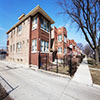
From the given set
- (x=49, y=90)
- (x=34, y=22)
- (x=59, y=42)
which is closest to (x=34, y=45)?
(x=34, y=22)

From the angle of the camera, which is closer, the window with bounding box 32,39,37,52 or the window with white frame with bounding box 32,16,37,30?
the window with bounding box 32,39,37,52

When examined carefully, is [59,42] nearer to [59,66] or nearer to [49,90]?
[59,66]

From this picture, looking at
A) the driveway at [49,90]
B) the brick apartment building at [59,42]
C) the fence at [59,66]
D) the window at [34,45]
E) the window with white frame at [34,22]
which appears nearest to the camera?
the driveway at [49,90]

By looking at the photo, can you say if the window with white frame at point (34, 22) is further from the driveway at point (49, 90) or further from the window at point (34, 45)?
the driveway at point (49, 90)

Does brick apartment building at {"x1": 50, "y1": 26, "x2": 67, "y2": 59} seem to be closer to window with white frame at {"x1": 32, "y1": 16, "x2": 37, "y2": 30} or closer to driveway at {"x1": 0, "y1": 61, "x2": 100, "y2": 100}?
window with white frame at {"x1": 32, "y1": 16, "x2": 37, "y2": 30}

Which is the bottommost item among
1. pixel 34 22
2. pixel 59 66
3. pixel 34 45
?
pixel 59 66

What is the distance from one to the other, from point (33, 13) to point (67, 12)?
6.24 m

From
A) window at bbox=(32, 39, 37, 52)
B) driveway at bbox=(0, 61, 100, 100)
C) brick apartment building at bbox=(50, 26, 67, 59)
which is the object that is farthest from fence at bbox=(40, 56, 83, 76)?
brick apartment building at bbox=(50, 26, 67, 59)

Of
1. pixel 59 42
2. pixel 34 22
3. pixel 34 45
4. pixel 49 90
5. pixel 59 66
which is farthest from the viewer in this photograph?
pixel 59 42

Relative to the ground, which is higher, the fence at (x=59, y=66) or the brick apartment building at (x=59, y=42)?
the brick apartment building at (x=59, y=42)

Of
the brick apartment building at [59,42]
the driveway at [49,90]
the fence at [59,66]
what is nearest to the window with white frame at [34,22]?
the fence at [59,66]

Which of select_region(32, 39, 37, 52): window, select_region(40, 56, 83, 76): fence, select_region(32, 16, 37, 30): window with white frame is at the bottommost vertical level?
select_region(40, 56, 83, 76): fence

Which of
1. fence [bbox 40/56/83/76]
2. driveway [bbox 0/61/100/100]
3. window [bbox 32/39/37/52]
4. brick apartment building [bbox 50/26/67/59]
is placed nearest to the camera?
driveway [bbox 0/61/100/100]

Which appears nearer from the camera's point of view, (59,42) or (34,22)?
(34,22)
